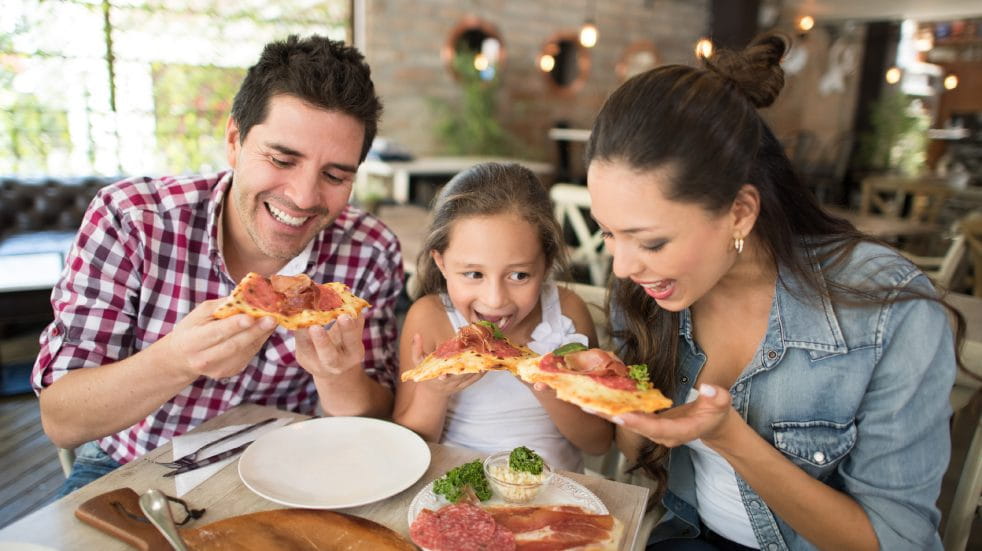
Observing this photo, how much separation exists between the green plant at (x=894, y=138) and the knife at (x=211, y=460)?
16958 mm

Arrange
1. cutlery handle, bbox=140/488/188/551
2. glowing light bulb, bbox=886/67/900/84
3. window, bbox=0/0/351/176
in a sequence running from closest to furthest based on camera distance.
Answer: cutlery handle, bbox=140/488/188/551 → window, bbox=0/0/351/176 → glowing light bulb, bbox=886/67/900/84

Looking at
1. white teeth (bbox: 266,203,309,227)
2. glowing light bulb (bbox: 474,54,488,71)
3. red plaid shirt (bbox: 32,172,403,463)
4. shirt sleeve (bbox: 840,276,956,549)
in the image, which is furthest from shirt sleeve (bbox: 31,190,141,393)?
glowing light bulb (bbox: 474,54,488,71)

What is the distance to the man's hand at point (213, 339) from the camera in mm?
1522

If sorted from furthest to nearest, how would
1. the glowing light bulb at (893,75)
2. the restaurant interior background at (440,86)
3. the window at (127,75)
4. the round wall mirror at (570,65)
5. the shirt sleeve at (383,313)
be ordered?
1. the glowing light bulb at (893,75)
2. the round wall mirror at (570,65)
3. the window at (127,75)
4. the restaurant interior background at (440,86)
5. the shirt sleeve at (383,313)

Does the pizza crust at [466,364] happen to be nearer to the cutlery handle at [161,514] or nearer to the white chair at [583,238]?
the cutlery handle at [161,514]

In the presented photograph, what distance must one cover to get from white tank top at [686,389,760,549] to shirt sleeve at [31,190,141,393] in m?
1.71

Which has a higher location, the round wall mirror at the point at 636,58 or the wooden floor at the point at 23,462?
the round wall mirror at the point at 636,58

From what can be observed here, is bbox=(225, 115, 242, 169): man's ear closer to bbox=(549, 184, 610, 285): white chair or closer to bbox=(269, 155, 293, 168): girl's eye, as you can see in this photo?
bbox=(269, 155, 293, 168): girl's eye

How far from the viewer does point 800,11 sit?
1546cm

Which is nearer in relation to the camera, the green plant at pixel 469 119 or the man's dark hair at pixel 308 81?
the man's dark hair at pixel 308 81

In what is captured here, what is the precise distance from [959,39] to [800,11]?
14.9 feet

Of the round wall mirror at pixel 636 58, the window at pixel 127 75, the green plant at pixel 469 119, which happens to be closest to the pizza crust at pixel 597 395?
the window at pixel 127 75

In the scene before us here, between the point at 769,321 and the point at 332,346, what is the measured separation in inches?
46.0

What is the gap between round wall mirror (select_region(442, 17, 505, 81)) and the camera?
10.2 metres
